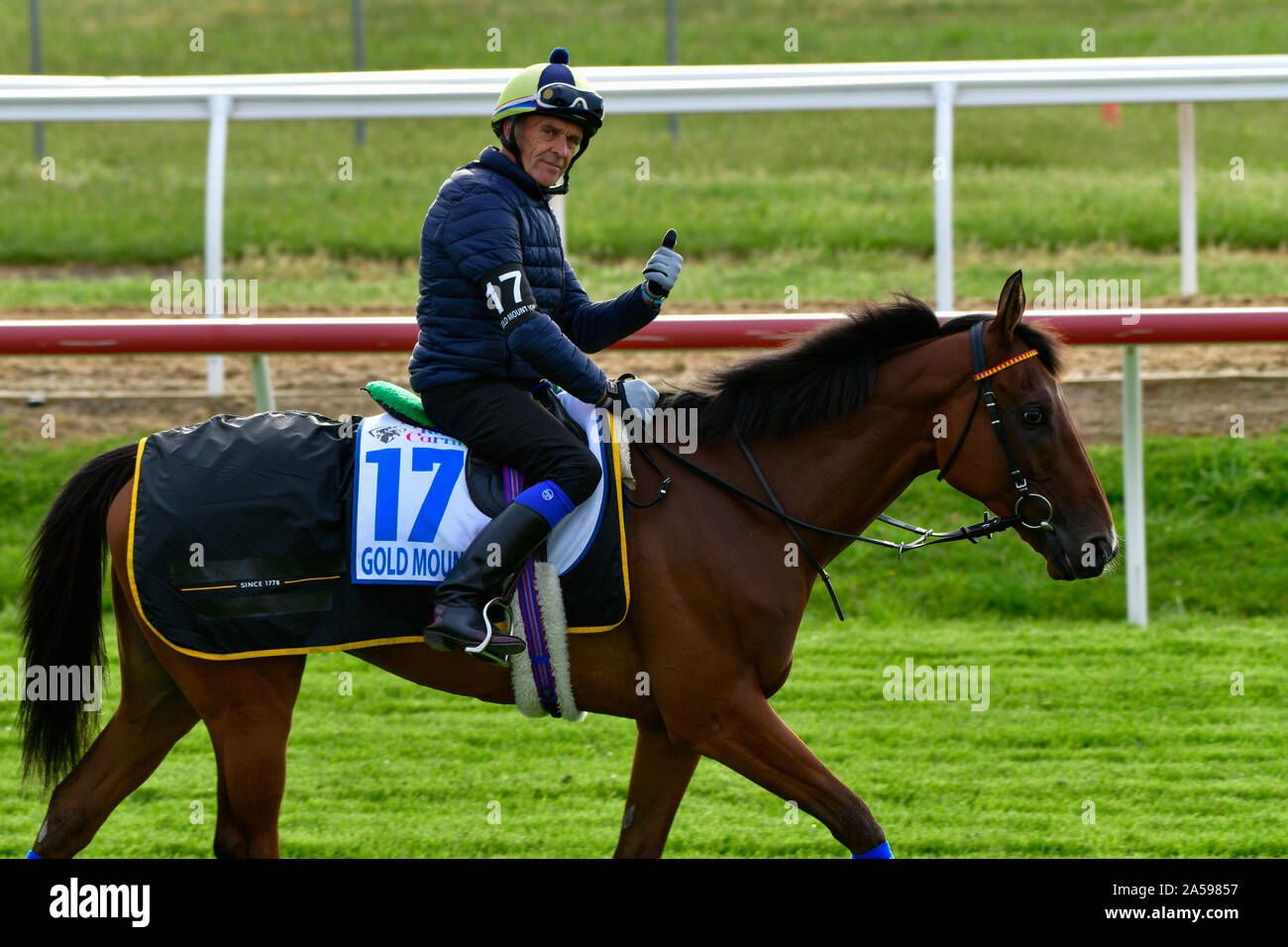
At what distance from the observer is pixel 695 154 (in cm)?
1694

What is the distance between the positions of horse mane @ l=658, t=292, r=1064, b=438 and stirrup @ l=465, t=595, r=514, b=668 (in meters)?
0.75

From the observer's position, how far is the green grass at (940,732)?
514 centimetres

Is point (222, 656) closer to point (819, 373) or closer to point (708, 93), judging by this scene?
point (819, 373)

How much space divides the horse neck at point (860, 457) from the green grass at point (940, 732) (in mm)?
1350

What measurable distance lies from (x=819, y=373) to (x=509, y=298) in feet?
2.96

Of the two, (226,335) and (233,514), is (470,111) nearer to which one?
(226,335)

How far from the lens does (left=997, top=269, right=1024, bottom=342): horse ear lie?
12.9 feet

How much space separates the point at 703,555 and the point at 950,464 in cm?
71

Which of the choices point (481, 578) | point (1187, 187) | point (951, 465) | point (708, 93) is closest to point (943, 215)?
point (708, 93)

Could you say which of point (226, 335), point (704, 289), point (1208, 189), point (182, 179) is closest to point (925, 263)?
point (704, 289)

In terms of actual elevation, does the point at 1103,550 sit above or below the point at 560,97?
below

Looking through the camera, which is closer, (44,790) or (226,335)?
(44,790)

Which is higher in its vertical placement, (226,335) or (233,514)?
(226,335)
